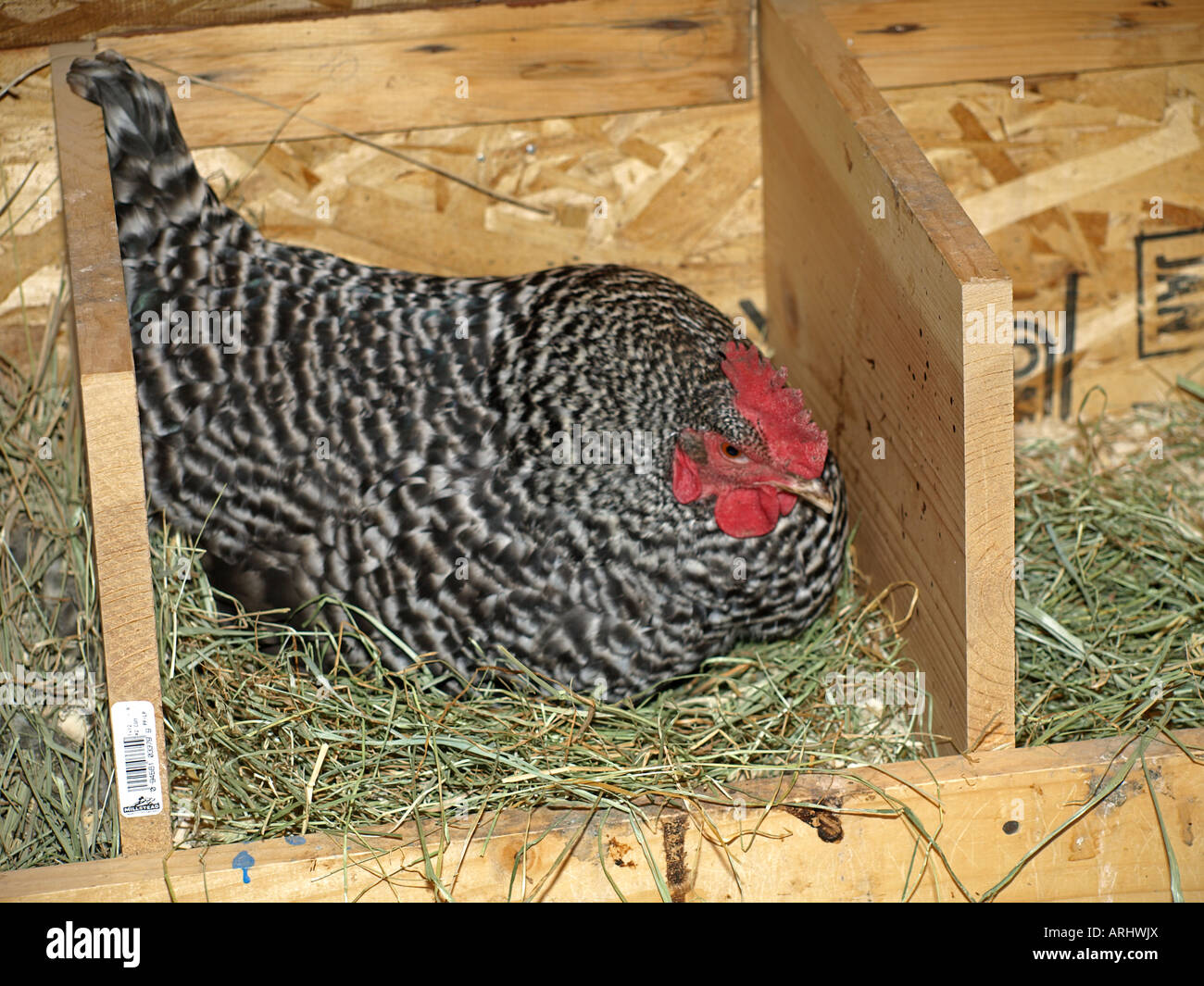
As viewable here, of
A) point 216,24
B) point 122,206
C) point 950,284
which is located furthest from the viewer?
point 216,24

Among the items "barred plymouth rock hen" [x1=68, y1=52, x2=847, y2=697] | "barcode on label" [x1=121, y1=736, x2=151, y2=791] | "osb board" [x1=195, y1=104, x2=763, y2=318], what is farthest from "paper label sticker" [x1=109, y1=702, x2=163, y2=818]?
"osb board" [x1=195, y1=104, x2=763, y2=318]

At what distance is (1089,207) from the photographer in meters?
2.93

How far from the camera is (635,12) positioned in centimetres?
269

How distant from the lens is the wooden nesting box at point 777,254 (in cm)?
180

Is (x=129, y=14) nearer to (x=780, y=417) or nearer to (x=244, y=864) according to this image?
(x=780, y=417)

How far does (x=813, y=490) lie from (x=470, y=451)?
2.12 ft

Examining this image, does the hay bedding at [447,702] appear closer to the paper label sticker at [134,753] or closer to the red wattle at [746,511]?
the paper label sticker at [134,753]

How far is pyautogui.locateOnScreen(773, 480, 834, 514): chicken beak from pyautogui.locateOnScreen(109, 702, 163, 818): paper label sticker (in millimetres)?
1120

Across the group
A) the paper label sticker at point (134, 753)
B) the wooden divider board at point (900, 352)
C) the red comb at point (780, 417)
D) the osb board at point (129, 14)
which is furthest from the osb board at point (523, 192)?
the paper label sticker at point (134, 753)

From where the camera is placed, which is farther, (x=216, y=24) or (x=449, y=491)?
(x=216, y=24)

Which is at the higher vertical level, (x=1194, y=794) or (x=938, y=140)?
(x=938, y=140)

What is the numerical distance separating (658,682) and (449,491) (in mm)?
550

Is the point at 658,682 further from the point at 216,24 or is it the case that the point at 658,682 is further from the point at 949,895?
the point at 216,24

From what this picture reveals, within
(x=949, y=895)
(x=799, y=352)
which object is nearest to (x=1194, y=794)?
(x=949, y=895)
